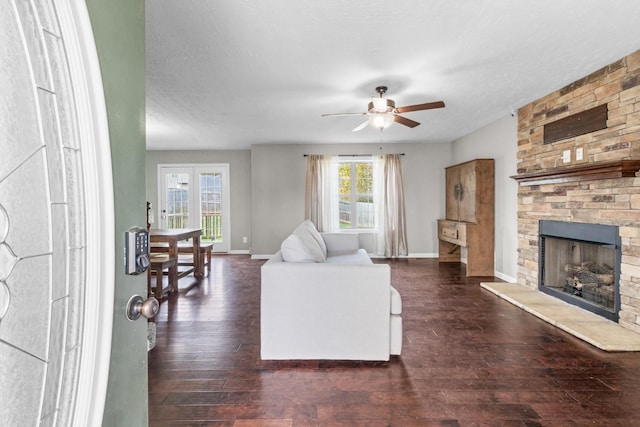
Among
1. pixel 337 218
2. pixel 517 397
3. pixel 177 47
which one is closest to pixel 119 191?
pixel 177 47

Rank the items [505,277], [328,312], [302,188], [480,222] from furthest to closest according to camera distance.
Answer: [302,188] → [480,222] → [505,277] → [328,312]

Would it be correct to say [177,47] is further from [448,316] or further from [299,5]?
[448,316]

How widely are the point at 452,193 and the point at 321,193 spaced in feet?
7.83

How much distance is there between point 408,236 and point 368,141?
2033 mm

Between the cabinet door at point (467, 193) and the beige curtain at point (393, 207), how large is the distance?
1146 millimetres

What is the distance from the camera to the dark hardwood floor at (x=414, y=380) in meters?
1.69

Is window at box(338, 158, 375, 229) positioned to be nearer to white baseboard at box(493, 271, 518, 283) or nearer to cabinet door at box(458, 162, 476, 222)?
cabinet door at box(458, 162, 476, 222)

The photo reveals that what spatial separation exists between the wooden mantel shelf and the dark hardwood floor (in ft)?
4.59

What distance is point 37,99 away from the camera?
1.86ft

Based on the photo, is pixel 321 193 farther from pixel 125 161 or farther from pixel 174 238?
pixel 125 161

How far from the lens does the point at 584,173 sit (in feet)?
9.64

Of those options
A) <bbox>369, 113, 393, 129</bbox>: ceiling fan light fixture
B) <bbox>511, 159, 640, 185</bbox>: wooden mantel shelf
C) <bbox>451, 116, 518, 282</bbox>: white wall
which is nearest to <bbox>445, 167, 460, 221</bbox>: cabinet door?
<bbox>451, 116, 518, 282</bbox>: white wall

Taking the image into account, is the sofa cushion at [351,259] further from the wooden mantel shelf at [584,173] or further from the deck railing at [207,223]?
the deck railing at [207,223]

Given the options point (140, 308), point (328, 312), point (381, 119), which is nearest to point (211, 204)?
point (381, 119)
